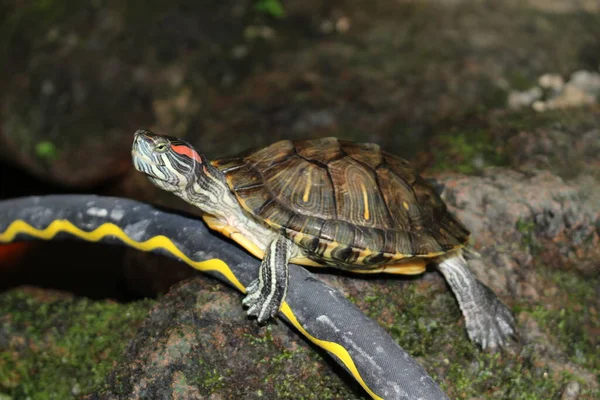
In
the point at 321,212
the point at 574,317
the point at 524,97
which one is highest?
the point at 321,212

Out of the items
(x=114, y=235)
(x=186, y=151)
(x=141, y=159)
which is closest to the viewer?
(x=141, y=159)

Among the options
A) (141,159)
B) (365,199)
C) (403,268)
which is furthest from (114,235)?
(403,268)

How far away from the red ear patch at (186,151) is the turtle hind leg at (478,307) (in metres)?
1.54

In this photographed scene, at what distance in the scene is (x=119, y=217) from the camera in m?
3.23

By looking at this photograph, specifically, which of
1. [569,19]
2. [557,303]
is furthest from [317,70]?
[557,303]

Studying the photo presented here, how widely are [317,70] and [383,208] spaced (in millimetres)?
3179

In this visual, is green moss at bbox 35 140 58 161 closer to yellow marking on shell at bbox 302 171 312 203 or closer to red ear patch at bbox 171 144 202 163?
red ear patch at bbox 171 144 202 163

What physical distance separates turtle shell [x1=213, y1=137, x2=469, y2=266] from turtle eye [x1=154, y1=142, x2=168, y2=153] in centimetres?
38

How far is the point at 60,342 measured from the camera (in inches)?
134

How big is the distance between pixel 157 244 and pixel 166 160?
63cm

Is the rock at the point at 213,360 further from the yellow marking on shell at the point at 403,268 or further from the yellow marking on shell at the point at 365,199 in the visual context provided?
the yellow marking on shell at the point at 365,199

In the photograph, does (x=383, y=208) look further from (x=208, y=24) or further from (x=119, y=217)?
(x=208, y=24)

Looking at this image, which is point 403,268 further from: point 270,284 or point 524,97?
point 524,97

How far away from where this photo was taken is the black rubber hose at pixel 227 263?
2492 millimetres
